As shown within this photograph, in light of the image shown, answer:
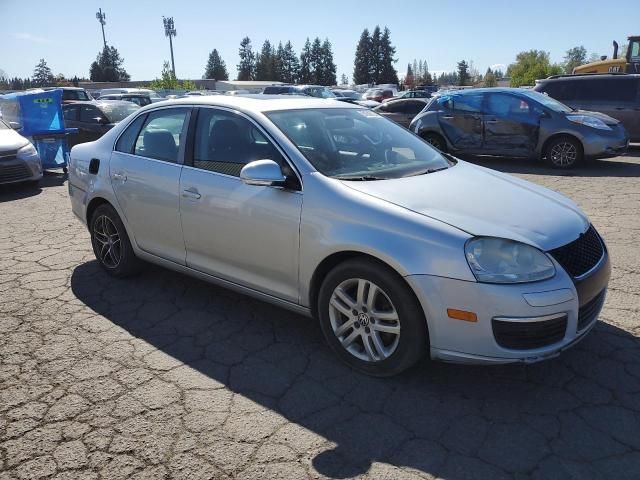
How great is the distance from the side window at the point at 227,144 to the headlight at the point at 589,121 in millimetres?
8088

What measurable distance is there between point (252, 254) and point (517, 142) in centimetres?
833

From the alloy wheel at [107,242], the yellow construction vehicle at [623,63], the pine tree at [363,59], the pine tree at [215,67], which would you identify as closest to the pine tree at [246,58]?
the pine tree at [215,67]

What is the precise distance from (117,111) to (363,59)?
95713 millimetres

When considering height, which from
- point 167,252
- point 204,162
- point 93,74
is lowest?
point 167,252

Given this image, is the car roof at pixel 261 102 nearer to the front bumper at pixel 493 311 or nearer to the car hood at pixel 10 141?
the front bumper at pixel 493 311

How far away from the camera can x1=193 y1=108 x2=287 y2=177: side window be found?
3518 millimetres

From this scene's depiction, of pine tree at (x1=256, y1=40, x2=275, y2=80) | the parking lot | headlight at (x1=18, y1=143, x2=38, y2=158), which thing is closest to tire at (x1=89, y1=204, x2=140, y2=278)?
the parking lot

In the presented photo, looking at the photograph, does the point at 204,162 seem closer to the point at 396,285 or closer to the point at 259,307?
the point at 259,307

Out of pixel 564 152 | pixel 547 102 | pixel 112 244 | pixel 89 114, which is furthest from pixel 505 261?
pixel 89 114

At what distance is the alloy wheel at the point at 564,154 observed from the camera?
9.84m

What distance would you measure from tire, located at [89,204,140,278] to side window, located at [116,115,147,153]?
0.52 m

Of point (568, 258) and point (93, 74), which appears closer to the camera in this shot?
point (568, 258)

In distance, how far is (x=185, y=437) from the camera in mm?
2625

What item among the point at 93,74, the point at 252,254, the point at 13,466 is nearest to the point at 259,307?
the point at 252,254
